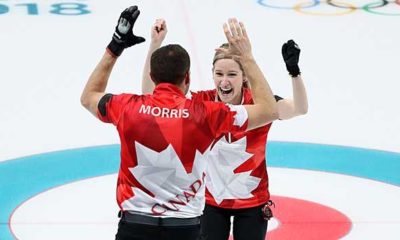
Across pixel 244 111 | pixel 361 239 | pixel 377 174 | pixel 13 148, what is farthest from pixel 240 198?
pixel 13 148

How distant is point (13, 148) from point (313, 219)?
10.4 ft

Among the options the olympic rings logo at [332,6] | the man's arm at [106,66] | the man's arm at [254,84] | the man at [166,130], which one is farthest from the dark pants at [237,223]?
the olympic rings logo at [332,6]

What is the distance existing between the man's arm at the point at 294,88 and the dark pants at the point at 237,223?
0.62 metres

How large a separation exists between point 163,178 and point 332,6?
1043 centimetres

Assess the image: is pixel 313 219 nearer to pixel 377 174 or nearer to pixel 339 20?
pixel 377 174

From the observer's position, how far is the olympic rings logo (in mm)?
14508

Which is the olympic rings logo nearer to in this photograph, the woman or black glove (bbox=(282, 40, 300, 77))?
the woman

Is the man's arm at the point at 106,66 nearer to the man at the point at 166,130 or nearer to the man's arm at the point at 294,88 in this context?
the man at the point at 166,130

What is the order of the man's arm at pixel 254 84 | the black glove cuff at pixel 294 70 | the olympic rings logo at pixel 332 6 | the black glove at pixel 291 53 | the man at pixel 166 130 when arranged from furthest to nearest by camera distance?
the olympic rings logo at pixel 332 6, the black glove cuff at pixel 294 70, the black glove at pixel 291 53, the man's arm at pixel 254 84, the man at pixel 166 130

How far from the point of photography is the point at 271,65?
1212 cm

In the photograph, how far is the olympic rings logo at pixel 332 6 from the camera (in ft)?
47.6

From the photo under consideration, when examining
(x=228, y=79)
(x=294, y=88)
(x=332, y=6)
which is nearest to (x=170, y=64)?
(x=294, y=88)

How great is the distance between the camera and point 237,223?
5.97 metres

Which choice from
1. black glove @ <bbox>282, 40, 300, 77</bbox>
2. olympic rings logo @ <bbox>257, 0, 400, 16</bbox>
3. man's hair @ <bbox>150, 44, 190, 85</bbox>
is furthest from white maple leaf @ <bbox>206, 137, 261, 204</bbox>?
olympic rings logo @ <bbox>257, 0, 400, 16</bbox>
